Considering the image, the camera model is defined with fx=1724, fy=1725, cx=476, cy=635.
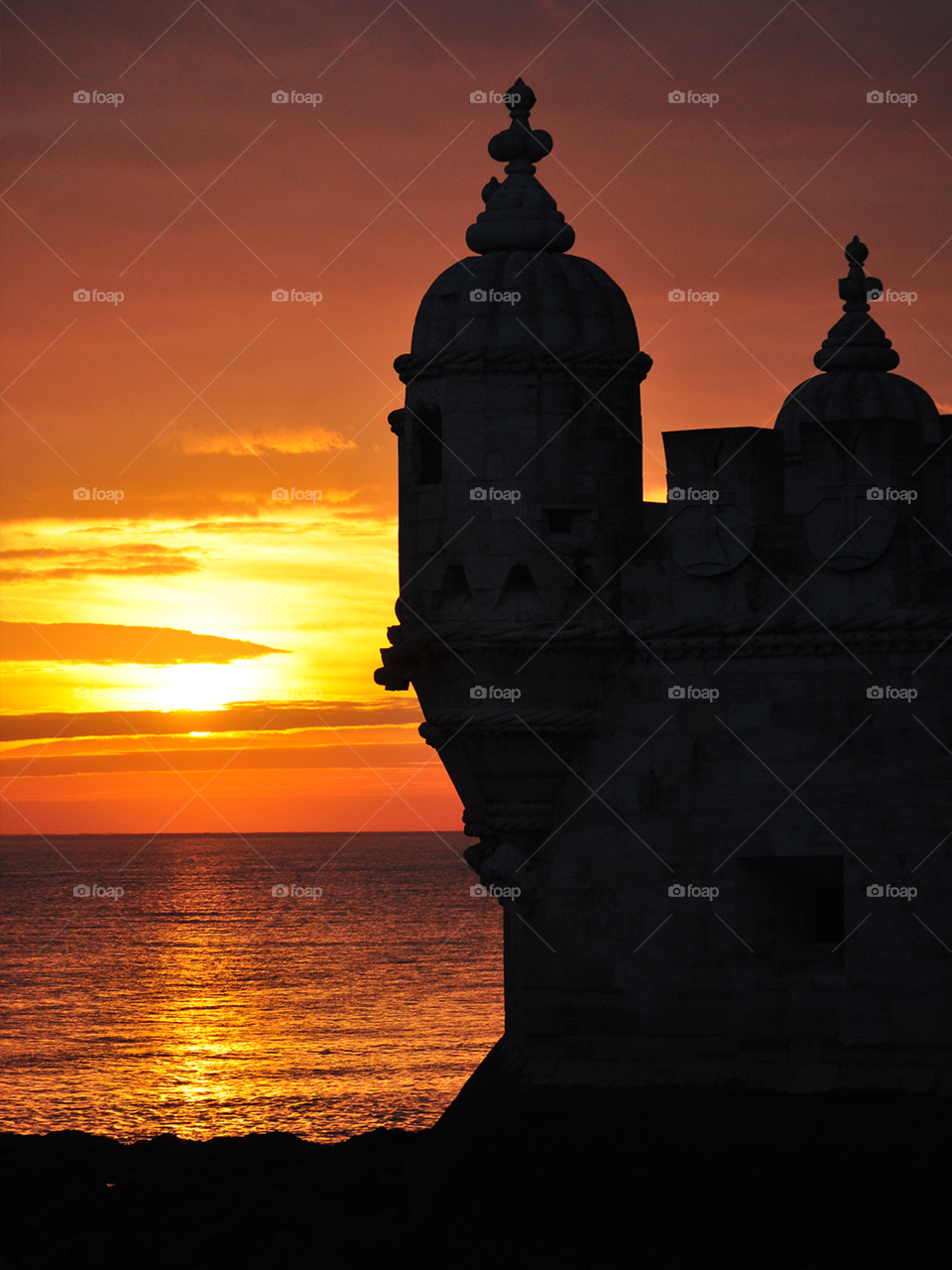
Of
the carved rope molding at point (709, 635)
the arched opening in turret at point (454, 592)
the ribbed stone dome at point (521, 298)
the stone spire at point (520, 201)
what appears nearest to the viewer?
the carved rope molding at point (709, 635)

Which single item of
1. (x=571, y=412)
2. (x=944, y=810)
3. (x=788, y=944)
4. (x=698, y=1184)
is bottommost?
(x=698, y=1184)

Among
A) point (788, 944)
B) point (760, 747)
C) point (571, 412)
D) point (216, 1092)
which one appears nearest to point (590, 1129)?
point (788, 944)

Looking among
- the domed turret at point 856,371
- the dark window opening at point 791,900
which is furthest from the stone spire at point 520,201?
the domed turret at point 856,371

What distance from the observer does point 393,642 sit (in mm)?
20562

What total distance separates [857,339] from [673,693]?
36.6 feet

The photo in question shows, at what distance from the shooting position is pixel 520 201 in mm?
20750

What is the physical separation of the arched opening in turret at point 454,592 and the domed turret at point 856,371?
10.0 metres

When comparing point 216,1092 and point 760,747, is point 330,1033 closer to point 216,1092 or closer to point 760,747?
point 216,1092

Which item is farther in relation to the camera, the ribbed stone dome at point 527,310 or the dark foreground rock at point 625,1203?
the ribbed stone dome at point 527,310

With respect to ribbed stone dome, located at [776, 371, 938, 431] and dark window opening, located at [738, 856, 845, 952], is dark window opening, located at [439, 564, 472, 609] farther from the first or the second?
ribbed stone dome, located at [776, 371, 938, 431]

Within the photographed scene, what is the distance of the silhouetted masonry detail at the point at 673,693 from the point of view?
1927cm

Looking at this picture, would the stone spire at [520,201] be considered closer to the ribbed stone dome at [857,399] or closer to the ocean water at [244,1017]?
the ribbed stone dome at [857,399]

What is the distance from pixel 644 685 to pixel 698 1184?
5.59 meters

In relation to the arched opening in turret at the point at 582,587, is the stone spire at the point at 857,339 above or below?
above
